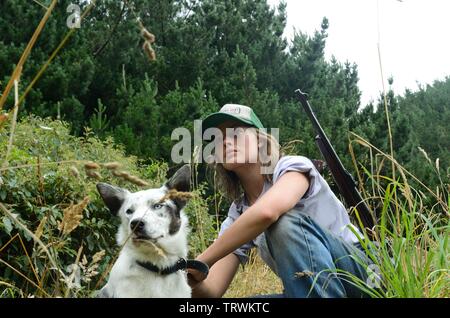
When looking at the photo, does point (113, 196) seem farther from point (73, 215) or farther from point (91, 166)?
point (91, 166)

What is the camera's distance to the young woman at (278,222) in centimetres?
212

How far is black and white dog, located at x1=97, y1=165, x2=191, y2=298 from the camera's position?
1719 mm

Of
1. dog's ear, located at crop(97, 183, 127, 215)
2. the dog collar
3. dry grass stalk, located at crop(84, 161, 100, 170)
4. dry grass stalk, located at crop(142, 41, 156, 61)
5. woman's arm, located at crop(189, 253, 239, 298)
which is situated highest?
dry grass stalk, located at crop(142, 41, 156, 61)

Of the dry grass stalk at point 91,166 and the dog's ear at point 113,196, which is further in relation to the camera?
the dog's ear at point 113,196

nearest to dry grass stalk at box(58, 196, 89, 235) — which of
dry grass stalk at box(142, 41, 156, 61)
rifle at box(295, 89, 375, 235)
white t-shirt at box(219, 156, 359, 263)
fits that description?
dry grass stalk at box(142, 41, 156, 61)

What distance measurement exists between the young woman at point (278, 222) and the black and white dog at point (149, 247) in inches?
7.8

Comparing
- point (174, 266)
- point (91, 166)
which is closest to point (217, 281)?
point (174, 266)

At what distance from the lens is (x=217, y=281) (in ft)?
8.30

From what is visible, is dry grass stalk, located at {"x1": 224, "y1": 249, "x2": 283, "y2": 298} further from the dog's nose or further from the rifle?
the dog's nose

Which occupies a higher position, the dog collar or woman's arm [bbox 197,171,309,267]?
woman's arm [bbox 197,171,309,267]

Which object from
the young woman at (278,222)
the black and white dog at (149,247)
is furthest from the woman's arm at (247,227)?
the black and white dog at (149,247)

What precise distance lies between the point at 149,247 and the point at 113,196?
0.57 ft

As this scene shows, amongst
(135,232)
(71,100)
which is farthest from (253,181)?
(71,100)

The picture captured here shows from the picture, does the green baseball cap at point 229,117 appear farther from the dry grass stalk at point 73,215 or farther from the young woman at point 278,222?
the dry grass stalk at point 73,215
